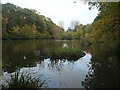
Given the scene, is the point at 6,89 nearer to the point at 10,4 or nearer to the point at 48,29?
the point at 10,4

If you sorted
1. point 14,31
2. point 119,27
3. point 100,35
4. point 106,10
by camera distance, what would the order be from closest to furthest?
point 106,10 < point 119,27 < point 100,35 < point 14,31

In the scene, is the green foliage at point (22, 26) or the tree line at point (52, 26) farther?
the green foliage at point (22, 26)

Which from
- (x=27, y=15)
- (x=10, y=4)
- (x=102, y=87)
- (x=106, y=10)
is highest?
(x=10, y=4)

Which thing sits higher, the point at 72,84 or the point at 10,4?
the point at 10,4

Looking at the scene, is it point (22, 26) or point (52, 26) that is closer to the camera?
point (22, 26)

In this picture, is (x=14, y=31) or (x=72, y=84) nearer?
(x=72, y=84)

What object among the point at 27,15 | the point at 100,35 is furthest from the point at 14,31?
the point at 100,35

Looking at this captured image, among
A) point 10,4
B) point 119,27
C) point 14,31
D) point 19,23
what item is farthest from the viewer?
point 10,4

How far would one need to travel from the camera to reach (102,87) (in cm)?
837

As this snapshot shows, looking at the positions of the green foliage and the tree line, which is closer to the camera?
the tree line

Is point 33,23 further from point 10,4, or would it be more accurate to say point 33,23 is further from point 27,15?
point 10,4

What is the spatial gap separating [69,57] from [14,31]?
147 ft

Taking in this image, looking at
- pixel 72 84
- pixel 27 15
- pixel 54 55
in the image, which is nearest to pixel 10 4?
pixel 27 15

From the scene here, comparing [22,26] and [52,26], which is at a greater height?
[52,26]
